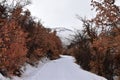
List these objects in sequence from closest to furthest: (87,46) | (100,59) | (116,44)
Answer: (116,44)
(100,59)
(87,46)

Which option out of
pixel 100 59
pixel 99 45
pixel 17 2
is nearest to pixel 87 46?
pixel 100 59

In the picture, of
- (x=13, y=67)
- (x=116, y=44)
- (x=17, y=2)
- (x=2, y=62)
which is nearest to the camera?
(x=116, y=44)

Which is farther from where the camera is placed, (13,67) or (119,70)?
(119,70)

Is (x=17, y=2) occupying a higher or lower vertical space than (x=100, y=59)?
higher

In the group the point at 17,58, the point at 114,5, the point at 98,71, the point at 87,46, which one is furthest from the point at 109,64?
the point at 114,5

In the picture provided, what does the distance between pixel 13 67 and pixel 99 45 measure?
34.4 ft

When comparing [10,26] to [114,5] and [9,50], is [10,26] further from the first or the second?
[114,5]

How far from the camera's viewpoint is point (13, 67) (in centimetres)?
3180

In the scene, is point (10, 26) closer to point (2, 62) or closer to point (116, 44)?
point (2, 62)

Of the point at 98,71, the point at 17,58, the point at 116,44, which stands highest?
the point at 116,44

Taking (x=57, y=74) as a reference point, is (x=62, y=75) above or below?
above

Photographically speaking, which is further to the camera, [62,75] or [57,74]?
[57,74]

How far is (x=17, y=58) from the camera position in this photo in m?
32.8

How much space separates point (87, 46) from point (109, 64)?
13082 millimetres
